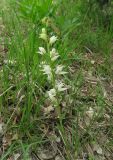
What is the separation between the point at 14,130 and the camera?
2.64 metres

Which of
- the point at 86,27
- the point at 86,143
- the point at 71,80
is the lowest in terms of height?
the point at 86,143

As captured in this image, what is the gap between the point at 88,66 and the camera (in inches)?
140

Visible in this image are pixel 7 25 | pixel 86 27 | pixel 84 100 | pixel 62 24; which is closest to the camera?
pixel 84 100

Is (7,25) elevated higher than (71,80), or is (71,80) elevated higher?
(7,25)

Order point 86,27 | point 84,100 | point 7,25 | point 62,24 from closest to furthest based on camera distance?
point 84,100 < point 62,24 < point 7,25 < point 86,27

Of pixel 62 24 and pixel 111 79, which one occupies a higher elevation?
pixel 62 24

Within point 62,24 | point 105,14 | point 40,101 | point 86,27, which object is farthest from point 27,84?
point 105,14

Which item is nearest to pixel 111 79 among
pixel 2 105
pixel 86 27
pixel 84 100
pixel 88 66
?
pixel 88 66

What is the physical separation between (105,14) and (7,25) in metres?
1.18

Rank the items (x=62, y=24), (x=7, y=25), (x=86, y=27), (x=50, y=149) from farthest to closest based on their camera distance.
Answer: (x=86, y=27)
(x=7, y=25)
(x=62, y=24)
(x=50, y=149)

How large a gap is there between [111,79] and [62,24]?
2.22ft

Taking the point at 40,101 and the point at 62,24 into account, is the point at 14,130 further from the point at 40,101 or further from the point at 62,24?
the point at 62,24

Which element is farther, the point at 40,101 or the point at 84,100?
the point at 84,100

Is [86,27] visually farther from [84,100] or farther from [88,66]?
[84,100]
